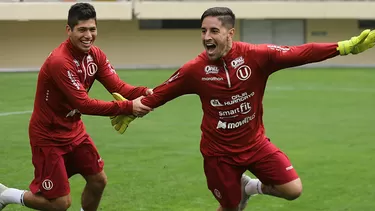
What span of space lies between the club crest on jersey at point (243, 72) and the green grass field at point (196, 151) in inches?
102

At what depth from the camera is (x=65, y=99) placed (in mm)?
7855

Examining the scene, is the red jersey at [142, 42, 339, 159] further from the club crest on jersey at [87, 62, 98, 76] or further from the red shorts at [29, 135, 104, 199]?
the red shorts at [29, 135, 104, 199]

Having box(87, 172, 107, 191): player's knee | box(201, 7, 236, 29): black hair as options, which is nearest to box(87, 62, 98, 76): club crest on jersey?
box(87, 172, 107, 191): player's knee

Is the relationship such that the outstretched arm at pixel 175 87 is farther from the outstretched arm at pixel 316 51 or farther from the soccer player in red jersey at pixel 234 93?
the outstretched arm at pixel 316 51

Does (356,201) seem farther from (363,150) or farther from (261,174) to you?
(363,150)

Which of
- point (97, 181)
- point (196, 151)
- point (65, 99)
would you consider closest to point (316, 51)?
point (65, 99)

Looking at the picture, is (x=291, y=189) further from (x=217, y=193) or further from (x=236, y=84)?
(x=236, y=84)

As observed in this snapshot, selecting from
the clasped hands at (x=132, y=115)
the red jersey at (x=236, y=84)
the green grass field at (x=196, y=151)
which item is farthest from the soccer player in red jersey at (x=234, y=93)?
the green grass field at (x=196, y=151)

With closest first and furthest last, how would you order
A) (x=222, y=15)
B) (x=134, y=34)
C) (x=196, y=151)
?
(x=222, y=15) → (x=196, y=151) → (x=134, y=34)

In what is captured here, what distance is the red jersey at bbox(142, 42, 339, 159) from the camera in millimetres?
7324

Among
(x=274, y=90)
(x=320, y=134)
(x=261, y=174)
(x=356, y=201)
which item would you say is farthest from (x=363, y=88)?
(x=261, y=174)

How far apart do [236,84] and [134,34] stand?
116ft

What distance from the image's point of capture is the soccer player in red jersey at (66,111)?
771cm

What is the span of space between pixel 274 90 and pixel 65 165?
17515 millimetres
